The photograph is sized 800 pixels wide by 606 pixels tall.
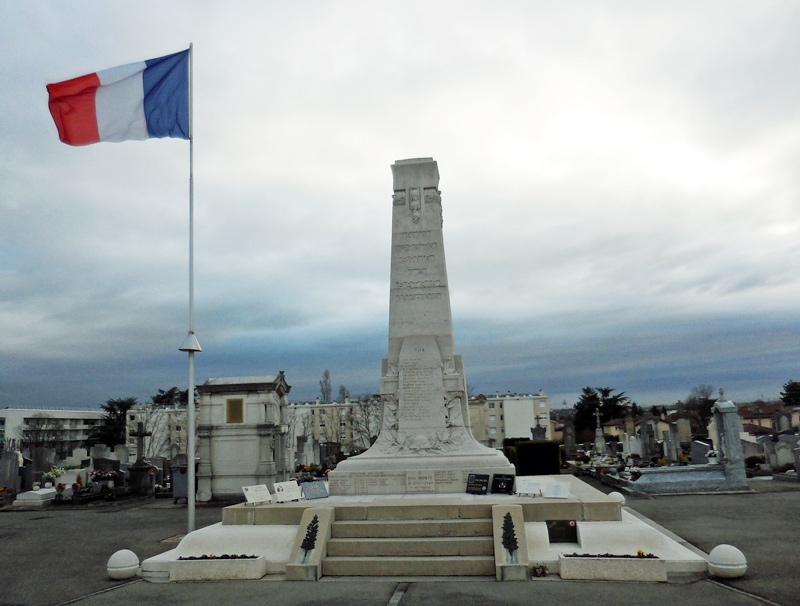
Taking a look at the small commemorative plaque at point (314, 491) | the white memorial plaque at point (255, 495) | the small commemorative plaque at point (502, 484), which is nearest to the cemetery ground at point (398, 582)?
the white memorial plaque at point (255, 495)

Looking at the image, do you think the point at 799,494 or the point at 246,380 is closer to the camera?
the point at 799,494

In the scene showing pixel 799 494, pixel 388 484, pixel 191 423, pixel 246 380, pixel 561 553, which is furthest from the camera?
pixel 246 380

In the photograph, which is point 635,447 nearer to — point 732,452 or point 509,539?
point 732,452

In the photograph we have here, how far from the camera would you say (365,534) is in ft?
34.6

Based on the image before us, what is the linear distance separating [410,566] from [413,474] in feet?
14.0

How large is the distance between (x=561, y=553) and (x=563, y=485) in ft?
7.67

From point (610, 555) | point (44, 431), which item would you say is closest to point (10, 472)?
point (610, 555)

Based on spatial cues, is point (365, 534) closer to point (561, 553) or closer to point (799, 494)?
point (561, 553)

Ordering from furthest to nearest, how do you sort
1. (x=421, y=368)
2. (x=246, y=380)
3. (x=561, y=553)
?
(x=246, y=380), (x=421, y=368), (x=561, y=553)

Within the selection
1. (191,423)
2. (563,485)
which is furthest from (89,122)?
(563,485)

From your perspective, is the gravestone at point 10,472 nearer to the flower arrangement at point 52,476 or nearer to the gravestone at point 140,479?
the flower arrangement at point 52,476

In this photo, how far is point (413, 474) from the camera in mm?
13828

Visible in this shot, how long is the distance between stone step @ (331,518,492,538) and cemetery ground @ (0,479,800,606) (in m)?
1.15

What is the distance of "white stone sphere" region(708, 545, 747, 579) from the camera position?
28.5ft
